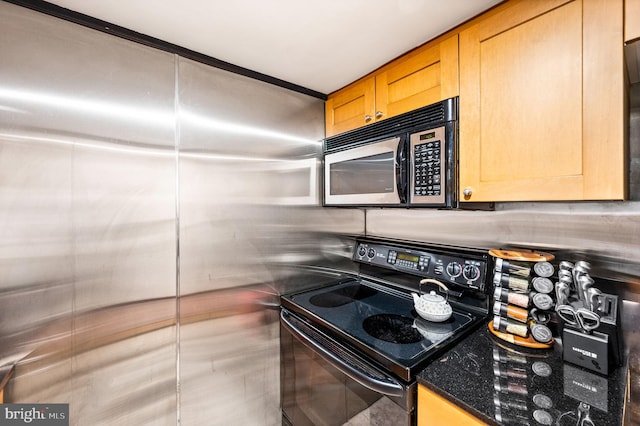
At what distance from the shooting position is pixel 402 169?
124 cm

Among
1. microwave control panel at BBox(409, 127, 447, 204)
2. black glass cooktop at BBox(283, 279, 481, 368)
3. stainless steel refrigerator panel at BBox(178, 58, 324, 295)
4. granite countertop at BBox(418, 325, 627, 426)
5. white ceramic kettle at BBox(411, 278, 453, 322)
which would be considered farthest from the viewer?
stainless steel refrigerator panel at BBox(178, 58, 324, 295)

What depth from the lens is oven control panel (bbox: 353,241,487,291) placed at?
1298 millimetres

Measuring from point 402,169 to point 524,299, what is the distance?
0.70 metres

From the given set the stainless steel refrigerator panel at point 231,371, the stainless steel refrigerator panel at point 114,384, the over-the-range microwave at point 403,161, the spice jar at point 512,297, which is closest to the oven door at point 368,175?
the over-the-range microwave at point 403,161

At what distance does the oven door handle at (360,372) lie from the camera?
892 millimetres

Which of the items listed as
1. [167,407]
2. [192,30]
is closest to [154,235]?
[167,407]

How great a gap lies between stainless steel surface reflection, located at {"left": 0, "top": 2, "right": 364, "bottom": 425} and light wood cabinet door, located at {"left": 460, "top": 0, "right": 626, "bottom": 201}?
1.03 meters

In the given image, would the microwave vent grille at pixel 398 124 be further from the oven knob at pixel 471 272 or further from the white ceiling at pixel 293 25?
the oven knob at pixel 471 272

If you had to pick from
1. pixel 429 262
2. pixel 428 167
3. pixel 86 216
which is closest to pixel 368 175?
pixel 428 167

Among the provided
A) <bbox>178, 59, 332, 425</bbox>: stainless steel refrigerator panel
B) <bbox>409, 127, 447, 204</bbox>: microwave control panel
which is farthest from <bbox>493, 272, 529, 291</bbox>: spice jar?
<bbox>178, 59, 332, 425</bbox>: stainless steel refrigerator panel

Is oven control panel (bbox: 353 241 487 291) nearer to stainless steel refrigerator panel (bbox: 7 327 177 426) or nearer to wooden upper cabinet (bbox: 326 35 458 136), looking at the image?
wooden upper cabinet (bbox: 326 35 458 136)

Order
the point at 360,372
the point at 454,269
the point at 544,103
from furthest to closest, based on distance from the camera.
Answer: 1. the point at 454,269
2. the point at 360,372
3. the point at 544,103

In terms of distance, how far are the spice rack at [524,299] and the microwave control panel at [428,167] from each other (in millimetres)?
367

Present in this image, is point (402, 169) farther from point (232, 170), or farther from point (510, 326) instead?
point (232, 170)
